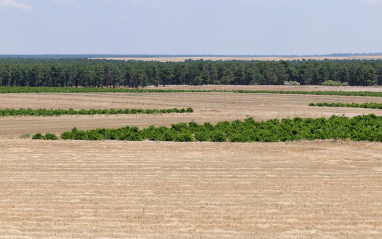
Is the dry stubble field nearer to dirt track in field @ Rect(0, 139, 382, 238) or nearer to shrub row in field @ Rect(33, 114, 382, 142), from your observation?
dirt track in field @ Rect(0, 139, 382, 238)

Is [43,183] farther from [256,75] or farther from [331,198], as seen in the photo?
[256,75]

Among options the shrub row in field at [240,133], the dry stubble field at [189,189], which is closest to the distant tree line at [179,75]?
the shrub row in field at [240,133]

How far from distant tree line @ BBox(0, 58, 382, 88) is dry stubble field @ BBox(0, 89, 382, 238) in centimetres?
12103

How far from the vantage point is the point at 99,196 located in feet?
71.6

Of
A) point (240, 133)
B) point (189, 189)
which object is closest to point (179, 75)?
point (240, 133)

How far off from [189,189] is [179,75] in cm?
14626

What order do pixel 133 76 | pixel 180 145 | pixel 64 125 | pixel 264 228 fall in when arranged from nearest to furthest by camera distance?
pixel 264 228 < pixel 180 145 < pixel 64 125 < pixel 133 76

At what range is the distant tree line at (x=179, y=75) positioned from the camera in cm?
15500

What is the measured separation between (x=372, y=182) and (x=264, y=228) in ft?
31.5

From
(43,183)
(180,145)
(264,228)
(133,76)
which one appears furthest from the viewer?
(133,76)

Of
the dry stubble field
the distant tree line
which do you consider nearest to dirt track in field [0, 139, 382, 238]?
the dry stubble field

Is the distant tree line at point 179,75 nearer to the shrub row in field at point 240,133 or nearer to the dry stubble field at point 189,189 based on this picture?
the shrub row in field at point 240,133

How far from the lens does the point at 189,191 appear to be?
22.8 m

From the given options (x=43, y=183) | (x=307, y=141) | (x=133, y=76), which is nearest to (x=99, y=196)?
(x=43, y=183)
